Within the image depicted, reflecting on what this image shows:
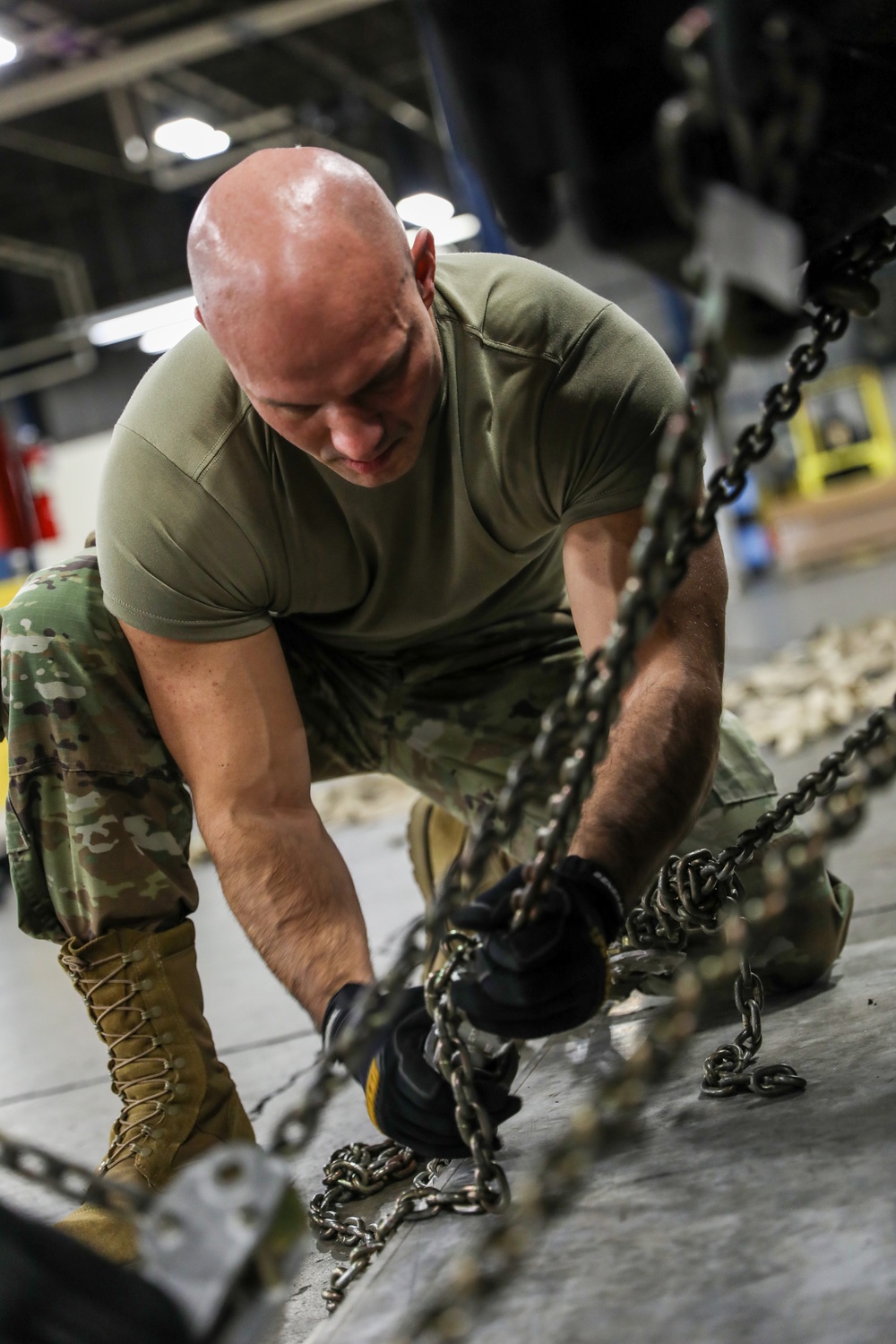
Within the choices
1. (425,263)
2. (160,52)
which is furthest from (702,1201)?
(160,52)

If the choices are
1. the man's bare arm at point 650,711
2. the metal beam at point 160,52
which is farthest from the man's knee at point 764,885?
the metal beam at point 160,52

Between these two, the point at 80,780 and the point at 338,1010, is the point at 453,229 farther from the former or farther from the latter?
the point at 338,1010

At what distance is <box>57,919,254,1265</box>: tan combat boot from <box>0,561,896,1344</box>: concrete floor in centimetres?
18

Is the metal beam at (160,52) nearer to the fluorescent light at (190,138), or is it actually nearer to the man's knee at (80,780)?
the fluorescent light at (190,138)

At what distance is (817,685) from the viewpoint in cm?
470

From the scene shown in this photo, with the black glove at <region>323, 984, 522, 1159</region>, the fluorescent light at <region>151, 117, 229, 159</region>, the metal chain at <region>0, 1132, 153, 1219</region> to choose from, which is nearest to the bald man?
the black glove at <region>323, 984, 522, 1159</region>

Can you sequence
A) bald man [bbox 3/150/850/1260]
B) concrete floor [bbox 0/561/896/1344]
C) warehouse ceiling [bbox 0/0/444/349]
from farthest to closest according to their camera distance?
warehouse ceiling [bbox 0/0/444/349] < bald man [bbox 3/150/850/1260] < concrete floor [bbox 0/561/896/1344]

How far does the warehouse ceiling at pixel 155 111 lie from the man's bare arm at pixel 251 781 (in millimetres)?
6380

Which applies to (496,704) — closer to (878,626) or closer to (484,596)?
(484,596)

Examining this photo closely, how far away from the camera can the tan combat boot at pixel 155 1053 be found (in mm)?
1608

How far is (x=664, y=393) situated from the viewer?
1.71 meters

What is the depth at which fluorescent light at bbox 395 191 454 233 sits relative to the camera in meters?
10.8

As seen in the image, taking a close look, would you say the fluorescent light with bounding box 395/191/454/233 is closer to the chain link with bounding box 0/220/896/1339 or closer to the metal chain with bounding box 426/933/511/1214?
the chain link with bounding box 0/220/896/1339

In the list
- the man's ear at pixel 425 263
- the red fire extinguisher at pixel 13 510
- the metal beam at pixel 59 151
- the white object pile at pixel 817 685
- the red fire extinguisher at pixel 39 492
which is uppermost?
the metal beam at pixel 59 151
